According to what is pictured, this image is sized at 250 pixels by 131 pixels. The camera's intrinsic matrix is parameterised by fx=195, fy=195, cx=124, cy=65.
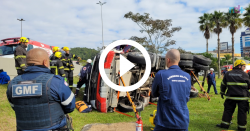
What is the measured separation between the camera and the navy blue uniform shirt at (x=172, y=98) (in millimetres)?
2518

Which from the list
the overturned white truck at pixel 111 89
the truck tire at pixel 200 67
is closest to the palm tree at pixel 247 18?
the truck tire at pixel 200 67

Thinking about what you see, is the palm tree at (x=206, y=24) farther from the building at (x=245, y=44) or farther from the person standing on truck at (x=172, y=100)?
the building at (x=245, y=44)

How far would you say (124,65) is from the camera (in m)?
6.59

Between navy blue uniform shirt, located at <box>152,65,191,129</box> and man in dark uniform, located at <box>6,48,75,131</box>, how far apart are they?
1202 millimetres

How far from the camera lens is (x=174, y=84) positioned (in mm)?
2545

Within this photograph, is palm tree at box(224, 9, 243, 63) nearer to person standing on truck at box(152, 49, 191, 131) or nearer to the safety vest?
person standing on truck at box(152, 49, 191, 131)

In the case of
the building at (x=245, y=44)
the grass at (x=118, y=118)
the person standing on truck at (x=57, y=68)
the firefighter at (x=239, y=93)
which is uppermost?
the building at (x=245, y=44)

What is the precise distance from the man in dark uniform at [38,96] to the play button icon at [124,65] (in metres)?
4.10

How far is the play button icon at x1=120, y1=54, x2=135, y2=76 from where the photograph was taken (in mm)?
6398

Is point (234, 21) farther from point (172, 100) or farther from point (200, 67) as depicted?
point (172, 100)

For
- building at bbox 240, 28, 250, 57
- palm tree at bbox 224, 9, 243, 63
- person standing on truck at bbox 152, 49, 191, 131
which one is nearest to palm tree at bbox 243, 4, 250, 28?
palm tree at bbox 224, 9, 243, 63

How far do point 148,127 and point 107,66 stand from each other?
228 centimetres

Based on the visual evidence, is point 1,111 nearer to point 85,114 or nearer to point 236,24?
point 85,114

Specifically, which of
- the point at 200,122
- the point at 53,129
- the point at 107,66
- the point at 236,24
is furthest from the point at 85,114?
the point at 236,24
